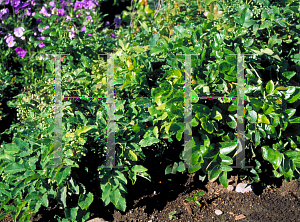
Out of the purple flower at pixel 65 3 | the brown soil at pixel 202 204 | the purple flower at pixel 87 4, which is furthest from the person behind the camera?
the purple flower at pixel 87 4

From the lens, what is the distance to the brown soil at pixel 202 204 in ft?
5.64

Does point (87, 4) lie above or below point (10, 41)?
above

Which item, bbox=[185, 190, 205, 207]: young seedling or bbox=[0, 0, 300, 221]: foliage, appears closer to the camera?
bbox=[0, 0, 300, 221]: foliage

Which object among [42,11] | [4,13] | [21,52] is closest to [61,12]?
[42,11]

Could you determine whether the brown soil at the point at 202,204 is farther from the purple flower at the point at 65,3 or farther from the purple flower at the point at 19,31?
the purple flower at the point at 65,3

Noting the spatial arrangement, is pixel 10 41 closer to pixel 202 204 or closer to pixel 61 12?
pixel 61 12

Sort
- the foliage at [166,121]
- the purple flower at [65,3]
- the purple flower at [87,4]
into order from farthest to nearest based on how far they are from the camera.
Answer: the purple flower at [87,4] < the purple flower at [65,3] < the foliage at [166,121]

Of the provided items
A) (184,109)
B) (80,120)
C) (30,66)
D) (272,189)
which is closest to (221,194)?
(272,189)

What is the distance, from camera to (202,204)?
1.82 meters

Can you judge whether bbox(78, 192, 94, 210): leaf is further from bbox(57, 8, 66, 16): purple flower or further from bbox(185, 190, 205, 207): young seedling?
bbox(57, 8, 66, 16): purple flower

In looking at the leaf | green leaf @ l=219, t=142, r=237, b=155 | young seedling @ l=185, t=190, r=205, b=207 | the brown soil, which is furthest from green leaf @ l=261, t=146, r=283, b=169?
the leaf

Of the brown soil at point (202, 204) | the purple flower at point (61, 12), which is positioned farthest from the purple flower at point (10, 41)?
the brown soil at point (202, 204)

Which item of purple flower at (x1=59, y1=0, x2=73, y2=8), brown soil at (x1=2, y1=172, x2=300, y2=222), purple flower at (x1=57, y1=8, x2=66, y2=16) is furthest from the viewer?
purple flower at (x1=59, y1=0, x2=73, y2=8)

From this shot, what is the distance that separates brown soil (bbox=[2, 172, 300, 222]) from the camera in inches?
67.7
